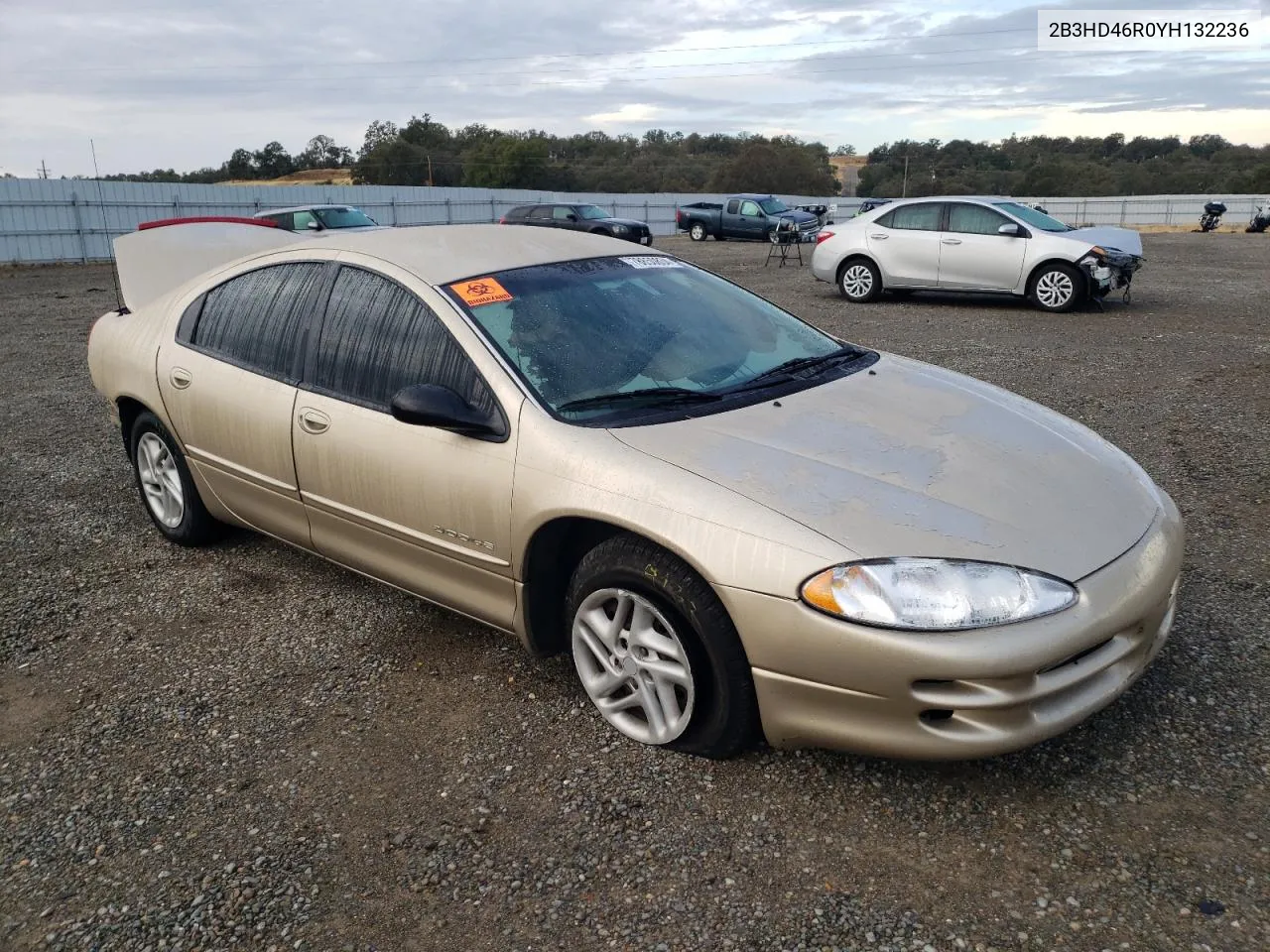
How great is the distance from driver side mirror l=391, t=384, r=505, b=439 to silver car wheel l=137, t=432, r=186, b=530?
1.98 meters

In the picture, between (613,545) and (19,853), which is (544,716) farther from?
(19,853)

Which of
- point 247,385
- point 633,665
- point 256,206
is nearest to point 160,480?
point 247,385

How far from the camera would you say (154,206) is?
87.4ft

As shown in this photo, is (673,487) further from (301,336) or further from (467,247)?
(301,336)

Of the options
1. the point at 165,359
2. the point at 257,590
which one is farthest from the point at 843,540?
the point at 165,359

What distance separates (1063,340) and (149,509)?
337 inches

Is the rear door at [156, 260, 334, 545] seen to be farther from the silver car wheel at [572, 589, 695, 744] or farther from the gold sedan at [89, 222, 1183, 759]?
the silver car wheel at [572, 589, 695, 744]

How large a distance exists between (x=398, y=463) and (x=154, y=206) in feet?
91.0

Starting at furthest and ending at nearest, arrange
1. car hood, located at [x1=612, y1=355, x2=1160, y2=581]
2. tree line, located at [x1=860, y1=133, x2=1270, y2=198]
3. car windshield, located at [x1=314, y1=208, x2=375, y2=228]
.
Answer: tree line, located at [x1=860, y1=133, x2=1270, y2=198] → car windshield, located at [x1=314, y1=208, x2=375, y2=228] → car hood, located at [x1=612, y1=355, x2=1160, y2=581]

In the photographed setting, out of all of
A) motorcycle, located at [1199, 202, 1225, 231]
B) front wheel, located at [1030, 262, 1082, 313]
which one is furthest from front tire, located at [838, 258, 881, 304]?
motorcycle, located at [1199, 202, 1225, 231]

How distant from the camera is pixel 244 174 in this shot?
69.3m

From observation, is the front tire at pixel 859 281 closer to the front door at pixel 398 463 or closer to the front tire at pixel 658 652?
the front door at pixel 398 463

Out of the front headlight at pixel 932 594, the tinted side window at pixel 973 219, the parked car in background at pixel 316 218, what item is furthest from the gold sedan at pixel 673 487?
the parked car in background at pixel 316 218

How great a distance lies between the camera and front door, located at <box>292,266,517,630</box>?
301 cm
